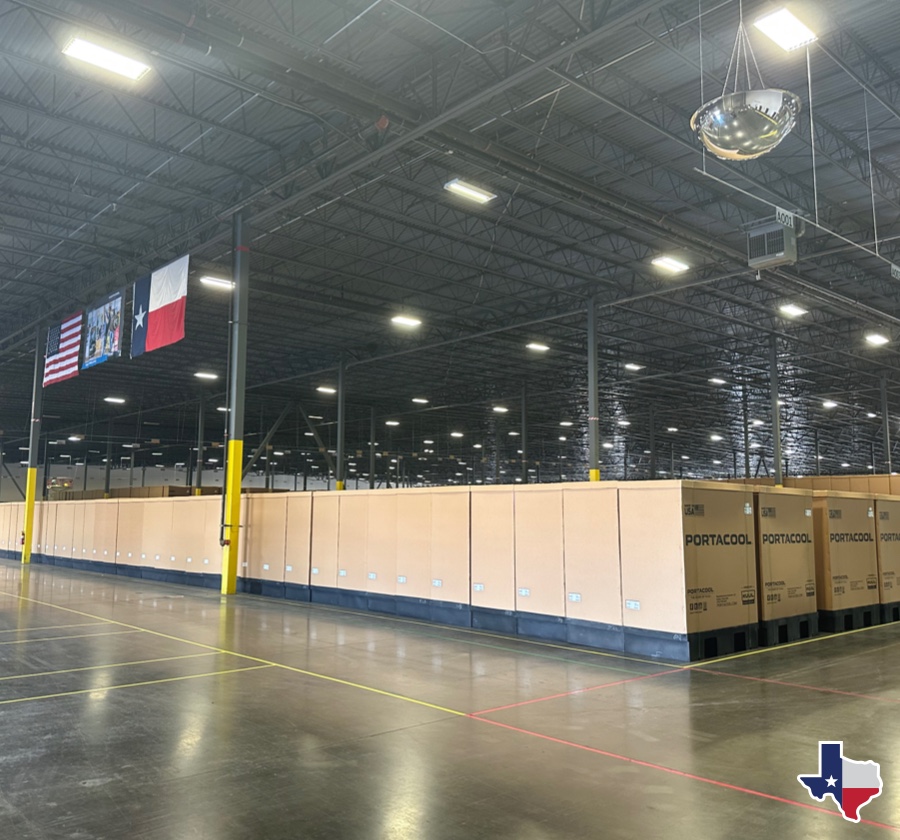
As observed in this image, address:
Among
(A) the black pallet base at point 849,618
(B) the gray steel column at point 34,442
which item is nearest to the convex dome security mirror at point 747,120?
(A) the black pallet base at point 849,618

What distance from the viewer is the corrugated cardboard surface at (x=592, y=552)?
9555 mm

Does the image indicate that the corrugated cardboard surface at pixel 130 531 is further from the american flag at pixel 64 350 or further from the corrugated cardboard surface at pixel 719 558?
the corrugated cardboard surface at pixel 719 558

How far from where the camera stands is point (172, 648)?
9.70 m

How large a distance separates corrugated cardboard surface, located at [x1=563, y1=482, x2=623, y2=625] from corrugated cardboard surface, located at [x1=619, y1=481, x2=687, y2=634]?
5.1 inches

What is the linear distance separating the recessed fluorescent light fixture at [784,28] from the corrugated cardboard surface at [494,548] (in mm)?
6731

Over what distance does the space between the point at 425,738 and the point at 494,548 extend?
5.69 metres

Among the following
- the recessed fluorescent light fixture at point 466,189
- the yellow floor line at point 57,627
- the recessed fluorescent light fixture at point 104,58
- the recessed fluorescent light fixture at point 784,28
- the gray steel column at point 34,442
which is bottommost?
the yellow floor line at point 57,627

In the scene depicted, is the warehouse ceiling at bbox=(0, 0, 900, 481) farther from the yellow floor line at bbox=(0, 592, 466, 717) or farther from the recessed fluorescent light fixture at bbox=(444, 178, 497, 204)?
the yellow floor line at bbox=(0, 592, 466, 717)

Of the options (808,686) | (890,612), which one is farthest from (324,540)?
(890,612)

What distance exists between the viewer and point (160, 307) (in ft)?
52.8

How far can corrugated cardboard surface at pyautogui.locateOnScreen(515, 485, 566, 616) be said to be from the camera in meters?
10.3

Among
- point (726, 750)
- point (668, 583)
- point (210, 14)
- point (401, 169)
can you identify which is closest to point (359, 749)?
point (726, 750)

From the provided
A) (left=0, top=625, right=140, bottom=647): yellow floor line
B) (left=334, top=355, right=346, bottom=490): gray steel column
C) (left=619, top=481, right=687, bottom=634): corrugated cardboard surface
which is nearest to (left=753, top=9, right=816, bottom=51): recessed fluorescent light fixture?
(left=619, top=481, right=687, bottom=634): corrugated cardboard surface

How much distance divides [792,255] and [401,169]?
7.83 meters
